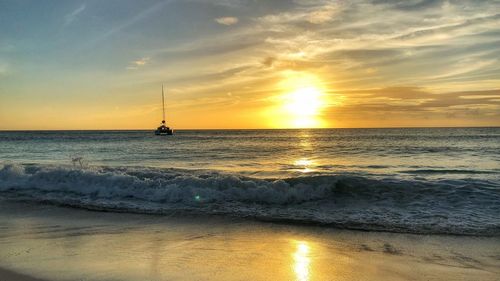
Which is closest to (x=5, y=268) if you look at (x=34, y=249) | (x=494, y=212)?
(x=34, y=249)

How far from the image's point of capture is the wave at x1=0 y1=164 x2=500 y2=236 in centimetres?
992

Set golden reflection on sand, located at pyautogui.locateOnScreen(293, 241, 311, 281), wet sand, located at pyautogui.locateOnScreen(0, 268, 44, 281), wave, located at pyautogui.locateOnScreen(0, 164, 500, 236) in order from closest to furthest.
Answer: wet sand, located at pyautogui.locateOnScreen(0, 268, 44, 281) < golden reflection on sand, located at pyautogui.locateOnScreen(293, 241, 311, 281) < wave, located at pyautogui.locateOnScreen(0, 164, 500, 236)

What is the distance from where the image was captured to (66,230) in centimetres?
875

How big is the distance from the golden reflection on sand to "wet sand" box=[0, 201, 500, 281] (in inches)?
0.6

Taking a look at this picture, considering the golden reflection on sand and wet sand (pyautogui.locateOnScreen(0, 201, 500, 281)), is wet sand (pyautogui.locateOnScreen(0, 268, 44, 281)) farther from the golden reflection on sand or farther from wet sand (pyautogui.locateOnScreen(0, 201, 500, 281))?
the golden reflection on sand

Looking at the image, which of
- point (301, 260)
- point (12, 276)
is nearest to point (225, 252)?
point (301, 260)

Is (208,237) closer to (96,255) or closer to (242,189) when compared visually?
(96,255)

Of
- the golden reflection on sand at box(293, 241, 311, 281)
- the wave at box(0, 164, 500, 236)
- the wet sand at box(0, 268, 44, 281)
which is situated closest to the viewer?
the wet sand at box(0, 268, 44, 281)

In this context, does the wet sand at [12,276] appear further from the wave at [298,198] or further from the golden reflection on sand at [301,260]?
the wave at [298,198]

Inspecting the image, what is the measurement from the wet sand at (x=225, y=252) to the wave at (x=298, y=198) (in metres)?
1.18

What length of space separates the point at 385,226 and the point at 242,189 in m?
5.27

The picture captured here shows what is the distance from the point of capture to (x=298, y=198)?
12.7 metres

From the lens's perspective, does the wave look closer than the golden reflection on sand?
No

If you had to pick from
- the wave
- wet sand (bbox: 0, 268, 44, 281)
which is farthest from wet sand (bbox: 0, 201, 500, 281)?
the wave
